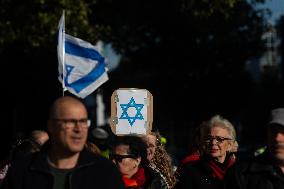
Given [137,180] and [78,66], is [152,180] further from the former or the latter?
[78,66]

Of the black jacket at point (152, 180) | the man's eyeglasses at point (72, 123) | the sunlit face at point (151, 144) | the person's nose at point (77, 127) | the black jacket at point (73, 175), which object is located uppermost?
the man's eyeglasses at point (72, 123)

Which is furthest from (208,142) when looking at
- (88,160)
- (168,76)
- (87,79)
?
(168,76)

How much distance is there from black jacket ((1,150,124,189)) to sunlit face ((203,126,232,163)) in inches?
85.0

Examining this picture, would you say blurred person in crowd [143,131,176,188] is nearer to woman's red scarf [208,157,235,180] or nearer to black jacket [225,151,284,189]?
woman's red scarf [208,157,235,180]

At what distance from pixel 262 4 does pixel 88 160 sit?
64.2 feet

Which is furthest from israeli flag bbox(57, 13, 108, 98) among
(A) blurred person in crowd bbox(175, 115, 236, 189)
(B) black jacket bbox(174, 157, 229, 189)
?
(B) black jacket bbox(174, 157, 229, 189)

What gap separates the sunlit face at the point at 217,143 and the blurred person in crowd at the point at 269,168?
65.4 inches

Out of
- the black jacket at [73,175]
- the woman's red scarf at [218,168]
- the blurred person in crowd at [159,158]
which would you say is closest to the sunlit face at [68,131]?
the black jacket at [73,175]

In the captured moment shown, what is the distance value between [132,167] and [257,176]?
1538mm

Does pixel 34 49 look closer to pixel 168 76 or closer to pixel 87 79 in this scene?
pixel 87 79

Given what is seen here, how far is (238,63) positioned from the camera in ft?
98.5

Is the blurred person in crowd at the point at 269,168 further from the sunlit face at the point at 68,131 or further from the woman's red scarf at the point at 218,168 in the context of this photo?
the woman's red scarf at the point at 218,168

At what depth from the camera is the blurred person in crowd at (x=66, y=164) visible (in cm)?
478

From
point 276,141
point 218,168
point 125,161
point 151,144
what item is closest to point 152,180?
point 125,161
